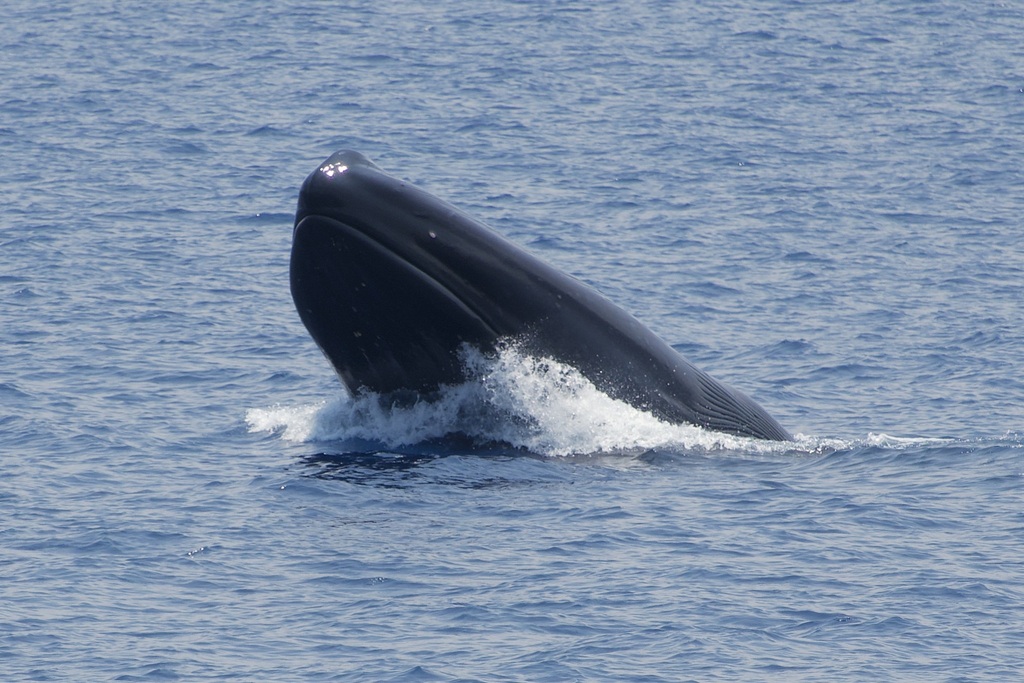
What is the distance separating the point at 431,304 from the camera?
21.2 meters

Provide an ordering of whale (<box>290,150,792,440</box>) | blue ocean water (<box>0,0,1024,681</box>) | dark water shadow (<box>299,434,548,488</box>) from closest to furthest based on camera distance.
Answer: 1. blue ocean water (<box>0,0,1024,681</box>)
2. whale (<box>290,150,792,440</box>)
3. dark water shadow (<box>299,434,548,488</box>)

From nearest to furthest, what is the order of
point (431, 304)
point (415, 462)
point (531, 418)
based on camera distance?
point (431, 304) < point (415, 462) < point (531, 418)

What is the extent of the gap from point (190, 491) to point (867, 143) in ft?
126

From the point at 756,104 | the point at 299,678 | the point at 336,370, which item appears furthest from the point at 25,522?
the point at 756,104

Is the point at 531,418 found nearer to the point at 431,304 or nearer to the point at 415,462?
the point at 415,462

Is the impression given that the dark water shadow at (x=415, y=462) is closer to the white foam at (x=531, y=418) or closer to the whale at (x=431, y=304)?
the white foam at (x=531, y=418)

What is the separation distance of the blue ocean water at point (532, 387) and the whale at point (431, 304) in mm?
578

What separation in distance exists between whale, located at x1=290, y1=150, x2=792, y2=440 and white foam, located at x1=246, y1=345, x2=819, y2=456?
0.52 ft

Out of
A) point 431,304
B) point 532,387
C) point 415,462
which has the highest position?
point 431,304

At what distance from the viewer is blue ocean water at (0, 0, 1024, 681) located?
17.6 meters

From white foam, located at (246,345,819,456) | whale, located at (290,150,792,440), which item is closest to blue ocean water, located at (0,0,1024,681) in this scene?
white foam, located at (246,345,819,456)

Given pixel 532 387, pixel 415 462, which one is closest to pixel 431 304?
pixel 532 387

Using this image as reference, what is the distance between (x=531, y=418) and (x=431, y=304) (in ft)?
9.39

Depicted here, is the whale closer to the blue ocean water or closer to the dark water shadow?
the blue ocean water
